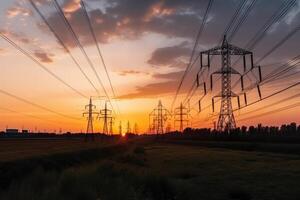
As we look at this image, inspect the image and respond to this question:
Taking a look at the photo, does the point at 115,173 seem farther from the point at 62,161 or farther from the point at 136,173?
the point at 62,161

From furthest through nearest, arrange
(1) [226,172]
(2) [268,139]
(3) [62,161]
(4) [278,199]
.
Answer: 1. (2) [268,139]
2. (3) [62,161]
3. (1) [226,172]
4. (4) [278,199]

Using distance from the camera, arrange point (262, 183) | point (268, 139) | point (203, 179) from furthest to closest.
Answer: point (268, 139) < point (203, 179) < point (262, 183)

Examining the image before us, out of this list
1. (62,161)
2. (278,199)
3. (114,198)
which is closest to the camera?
(114,198)

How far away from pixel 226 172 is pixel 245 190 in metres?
12.6

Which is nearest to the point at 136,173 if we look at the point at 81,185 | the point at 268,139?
the point at 81,185

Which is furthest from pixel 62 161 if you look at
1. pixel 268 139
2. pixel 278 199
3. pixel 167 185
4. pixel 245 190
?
pixel 268 139

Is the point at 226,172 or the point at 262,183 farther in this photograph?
the point at 226,172

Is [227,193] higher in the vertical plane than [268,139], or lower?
lower

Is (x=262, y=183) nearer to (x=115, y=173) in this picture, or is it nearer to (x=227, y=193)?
(x=227, y=193)

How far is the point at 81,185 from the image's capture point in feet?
79.9

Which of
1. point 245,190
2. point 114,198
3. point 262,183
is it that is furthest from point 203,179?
point 114,198

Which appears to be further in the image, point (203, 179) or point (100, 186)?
point (203, 179)

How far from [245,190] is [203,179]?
7.76m

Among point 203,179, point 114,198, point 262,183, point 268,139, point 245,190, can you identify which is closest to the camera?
point 114,198
